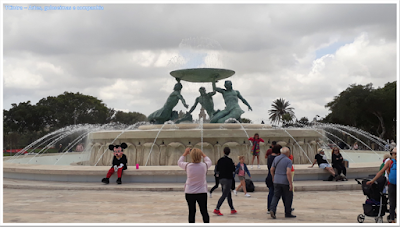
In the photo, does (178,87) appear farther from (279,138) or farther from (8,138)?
(8,138)

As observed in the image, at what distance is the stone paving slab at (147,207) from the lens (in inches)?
276

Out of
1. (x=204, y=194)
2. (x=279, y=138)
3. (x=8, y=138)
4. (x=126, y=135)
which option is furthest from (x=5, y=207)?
(x=8, y=138)

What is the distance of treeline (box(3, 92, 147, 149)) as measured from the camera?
52.6 meters

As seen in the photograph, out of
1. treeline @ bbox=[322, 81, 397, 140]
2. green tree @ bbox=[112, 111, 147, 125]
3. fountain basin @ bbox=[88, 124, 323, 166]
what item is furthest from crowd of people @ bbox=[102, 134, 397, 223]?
green tree @ bbox=[112, 111, 147, 125]

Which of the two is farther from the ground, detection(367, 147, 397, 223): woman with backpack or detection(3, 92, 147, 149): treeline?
detection(3, 92, 147, 149): treeline

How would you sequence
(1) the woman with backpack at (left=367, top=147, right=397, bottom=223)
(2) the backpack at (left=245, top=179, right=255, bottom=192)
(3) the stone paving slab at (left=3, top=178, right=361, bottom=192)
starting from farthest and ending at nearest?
(3) the stone paving slab at (left=3, top=178, right=361, bottom=192) → (2) the backpack at (left=245, top=179, right=255, bottom=192) → (1) the woman with backpack at (left=367, top=147, right=397, bottom=223)

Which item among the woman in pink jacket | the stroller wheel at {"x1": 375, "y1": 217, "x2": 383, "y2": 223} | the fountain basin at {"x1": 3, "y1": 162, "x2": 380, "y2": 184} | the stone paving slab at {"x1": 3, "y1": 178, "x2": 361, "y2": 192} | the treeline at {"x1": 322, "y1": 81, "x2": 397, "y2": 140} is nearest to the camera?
the woman in pink jacket

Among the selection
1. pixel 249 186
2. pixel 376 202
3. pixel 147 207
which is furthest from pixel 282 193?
pixel 249 186

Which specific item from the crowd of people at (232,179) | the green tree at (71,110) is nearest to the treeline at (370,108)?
the green tree at (71,110)

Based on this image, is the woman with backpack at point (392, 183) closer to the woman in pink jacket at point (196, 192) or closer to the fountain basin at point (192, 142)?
the woman in pink jacket at point (196, 192)

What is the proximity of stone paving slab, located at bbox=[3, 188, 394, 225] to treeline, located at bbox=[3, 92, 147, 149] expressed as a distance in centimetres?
4487

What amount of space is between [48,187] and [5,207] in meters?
2.53

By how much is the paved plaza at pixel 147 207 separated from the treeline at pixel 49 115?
44731mm

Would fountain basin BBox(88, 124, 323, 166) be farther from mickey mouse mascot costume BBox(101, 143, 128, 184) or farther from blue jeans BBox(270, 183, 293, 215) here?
blue jeans BBox(270, 183, 293, 215)
